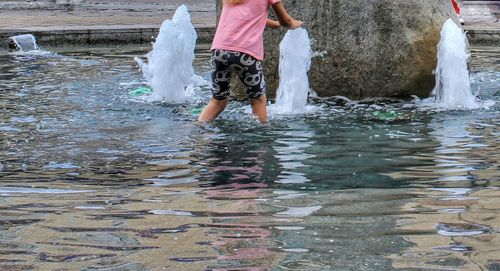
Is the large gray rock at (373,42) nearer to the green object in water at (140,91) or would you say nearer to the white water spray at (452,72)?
the white water spray at (452,72)

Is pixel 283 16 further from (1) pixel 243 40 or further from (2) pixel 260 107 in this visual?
(2) pixel 260 107

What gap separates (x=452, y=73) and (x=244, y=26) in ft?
7.19

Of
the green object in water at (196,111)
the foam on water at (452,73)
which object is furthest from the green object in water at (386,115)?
the green object in water at (196,111)

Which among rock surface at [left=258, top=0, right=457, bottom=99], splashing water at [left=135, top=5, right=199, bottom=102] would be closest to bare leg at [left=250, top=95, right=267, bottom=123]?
rock surface at [left=258, top=0, right=457, bottom=99]

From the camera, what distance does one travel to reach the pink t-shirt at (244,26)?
6875 mm

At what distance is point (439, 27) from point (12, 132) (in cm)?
366

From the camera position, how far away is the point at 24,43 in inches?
513

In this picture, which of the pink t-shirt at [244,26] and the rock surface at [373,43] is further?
the rock surface at [373,43]

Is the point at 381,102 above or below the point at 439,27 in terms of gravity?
below

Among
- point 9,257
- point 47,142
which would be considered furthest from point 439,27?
point 9,257

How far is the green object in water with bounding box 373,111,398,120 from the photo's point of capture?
749 cm

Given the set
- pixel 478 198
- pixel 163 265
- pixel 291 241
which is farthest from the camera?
pixel 478 198

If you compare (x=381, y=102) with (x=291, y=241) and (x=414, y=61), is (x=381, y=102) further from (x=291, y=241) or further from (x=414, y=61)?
(x=291, y=241)

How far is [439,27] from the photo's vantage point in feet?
26.9
